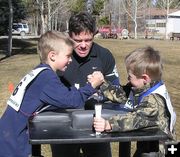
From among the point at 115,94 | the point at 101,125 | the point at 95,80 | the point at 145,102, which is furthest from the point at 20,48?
the point at 101,125

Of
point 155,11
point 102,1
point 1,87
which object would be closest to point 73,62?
point 1,87

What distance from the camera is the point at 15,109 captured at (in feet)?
10.2

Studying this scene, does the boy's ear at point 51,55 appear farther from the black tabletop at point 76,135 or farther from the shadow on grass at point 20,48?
the shadow on grass at point 20,48

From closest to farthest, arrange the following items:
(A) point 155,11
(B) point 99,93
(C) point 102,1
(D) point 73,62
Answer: (B) point 99,93
(D) point 73,62
(C) point 102,1
(A) point 155,11

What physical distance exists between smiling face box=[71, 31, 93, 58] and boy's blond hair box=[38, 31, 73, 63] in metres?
0.51

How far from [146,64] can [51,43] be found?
0.65 m

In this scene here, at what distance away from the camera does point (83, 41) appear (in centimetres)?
375

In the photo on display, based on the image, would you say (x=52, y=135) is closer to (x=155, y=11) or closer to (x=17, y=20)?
(x=17, y=20)

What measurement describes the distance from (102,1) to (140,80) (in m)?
72.4

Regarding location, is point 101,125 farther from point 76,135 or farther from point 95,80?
point 95,80

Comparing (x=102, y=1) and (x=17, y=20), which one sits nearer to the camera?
(x=17, y=20)

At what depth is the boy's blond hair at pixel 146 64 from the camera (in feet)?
10.1

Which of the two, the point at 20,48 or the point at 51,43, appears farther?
the point at 20,48

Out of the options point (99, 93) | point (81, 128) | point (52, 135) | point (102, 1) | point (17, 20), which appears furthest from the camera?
point (102, 1)
